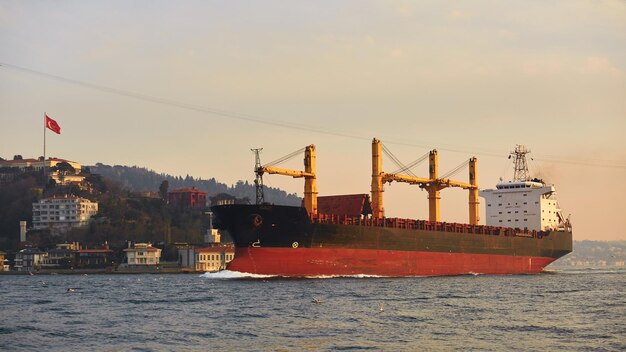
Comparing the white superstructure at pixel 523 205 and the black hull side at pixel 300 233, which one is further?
the white superstructure at pixel 523 205

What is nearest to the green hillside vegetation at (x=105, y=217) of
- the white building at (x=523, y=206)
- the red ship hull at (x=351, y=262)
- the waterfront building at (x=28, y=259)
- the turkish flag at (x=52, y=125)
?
the waterfront building at (x=28, y=259)

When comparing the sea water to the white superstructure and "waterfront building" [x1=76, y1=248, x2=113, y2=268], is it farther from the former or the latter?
"waterfront building" [x1=76, y1=248, x2=113, y2=268]

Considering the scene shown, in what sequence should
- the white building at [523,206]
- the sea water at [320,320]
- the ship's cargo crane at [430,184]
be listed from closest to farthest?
1. the sea water at [320,320]
2. the ship's cargo crane at [430,184]
3. the white building at [523,206]

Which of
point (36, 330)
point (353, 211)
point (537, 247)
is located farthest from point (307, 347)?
point (537, 247)

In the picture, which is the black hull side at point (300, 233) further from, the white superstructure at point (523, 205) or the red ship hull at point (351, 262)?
the white superstructure at point (523, 205)

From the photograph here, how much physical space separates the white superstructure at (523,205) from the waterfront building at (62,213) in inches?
3843

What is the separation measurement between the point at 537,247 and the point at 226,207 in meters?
41.5

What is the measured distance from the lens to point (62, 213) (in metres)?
171

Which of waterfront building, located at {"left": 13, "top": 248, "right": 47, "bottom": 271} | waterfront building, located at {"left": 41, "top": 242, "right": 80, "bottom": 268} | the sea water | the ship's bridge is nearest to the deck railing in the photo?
the ship's bridge

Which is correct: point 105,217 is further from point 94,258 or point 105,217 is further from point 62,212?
point 94,258

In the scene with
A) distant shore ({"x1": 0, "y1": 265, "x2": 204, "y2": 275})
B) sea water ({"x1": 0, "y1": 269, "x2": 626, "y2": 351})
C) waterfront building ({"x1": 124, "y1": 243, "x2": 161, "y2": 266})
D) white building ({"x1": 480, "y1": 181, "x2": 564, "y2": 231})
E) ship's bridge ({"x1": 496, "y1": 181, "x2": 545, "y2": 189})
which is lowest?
distant shore ({"x1": 0, "y1": 265, "x2": 204, "y2": 275})

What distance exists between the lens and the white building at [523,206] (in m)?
94.0

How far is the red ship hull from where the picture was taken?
6069cm

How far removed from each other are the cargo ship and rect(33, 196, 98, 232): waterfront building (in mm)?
97882
